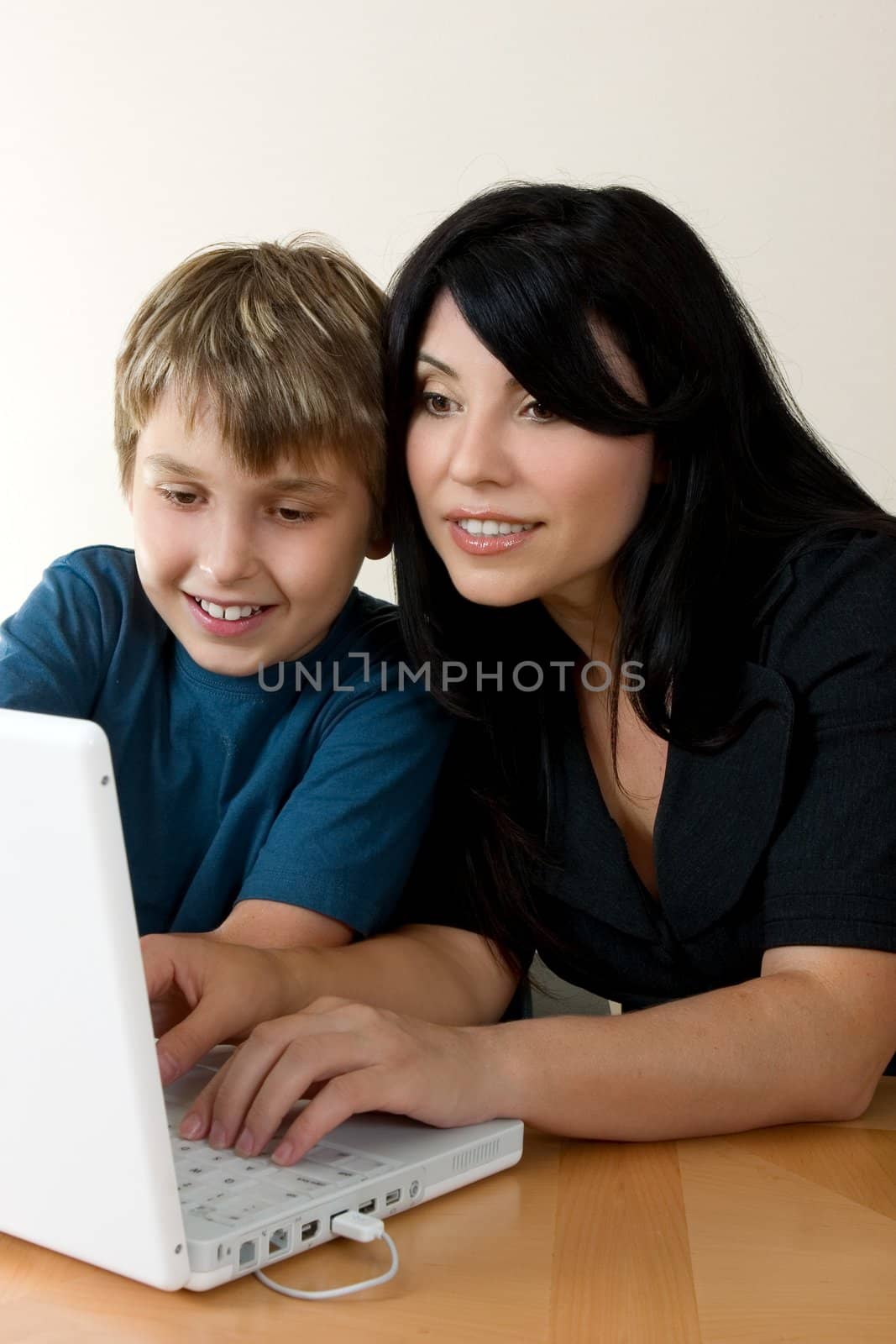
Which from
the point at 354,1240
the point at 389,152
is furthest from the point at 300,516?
the point at 389,152

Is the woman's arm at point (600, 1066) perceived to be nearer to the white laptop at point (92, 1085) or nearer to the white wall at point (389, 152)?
the white laptop at point (92, 1085)

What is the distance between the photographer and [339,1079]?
2.70ft

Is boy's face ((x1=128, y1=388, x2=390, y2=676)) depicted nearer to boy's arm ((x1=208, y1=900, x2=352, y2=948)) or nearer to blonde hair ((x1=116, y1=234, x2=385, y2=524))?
blonde hair ((x1=116, y1=234, x2=385, y2=524))

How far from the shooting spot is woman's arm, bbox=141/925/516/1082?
37.5 inches

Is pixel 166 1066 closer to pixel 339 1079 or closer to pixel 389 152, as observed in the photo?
pixel 339 1079

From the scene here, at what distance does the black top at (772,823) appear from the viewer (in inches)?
40.4

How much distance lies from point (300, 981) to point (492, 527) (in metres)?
0.38

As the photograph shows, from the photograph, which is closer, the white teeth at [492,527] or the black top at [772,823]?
the black top at [772,823]

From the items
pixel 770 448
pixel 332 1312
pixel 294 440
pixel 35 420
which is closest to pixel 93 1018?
pixel 332 1312

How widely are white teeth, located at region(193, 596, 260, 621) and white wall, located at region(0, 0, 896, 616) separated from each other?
1.23 metres

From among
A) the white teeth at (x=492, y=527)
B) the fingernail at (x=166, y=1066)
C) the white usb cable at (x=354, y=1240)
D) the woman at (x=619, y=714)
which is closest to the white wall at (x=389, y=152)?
the woman at (x=619, y=714)

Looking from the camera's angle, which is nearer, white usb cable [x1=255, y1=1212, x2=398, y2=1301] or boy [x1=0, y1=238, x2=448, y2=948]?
white usb cable [x1=255, y1=1212, x2=398, y2=1301]

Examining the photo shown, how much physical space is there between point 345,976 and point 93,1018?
48 centimetres

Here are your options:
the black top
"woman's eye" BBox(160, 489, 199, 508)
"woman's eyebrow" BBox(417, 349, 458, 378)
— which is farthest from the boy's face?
the black top
